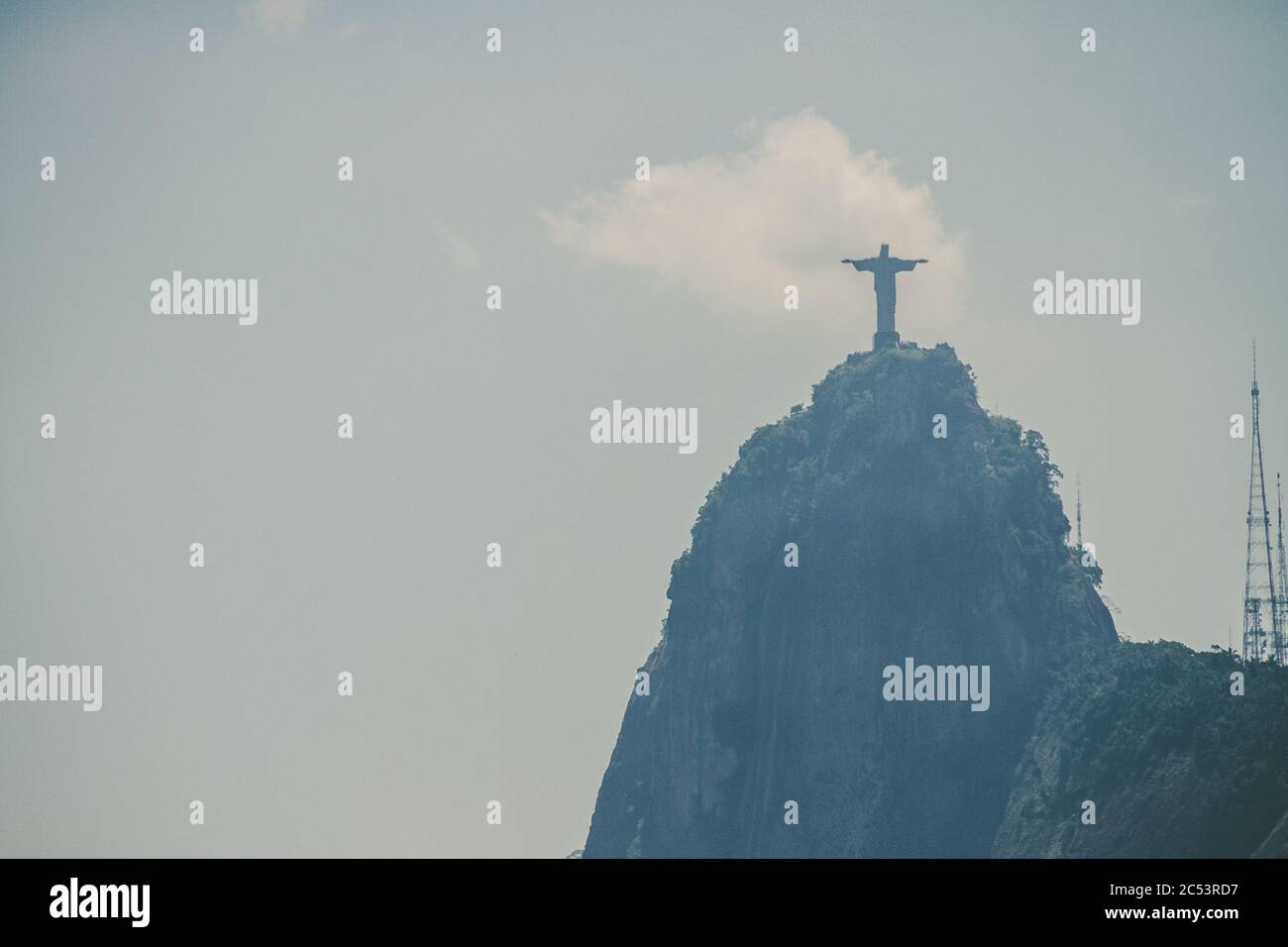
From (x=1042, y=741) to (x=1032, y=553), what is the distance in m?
17.9

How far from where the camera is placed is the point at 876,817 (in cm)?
19500
